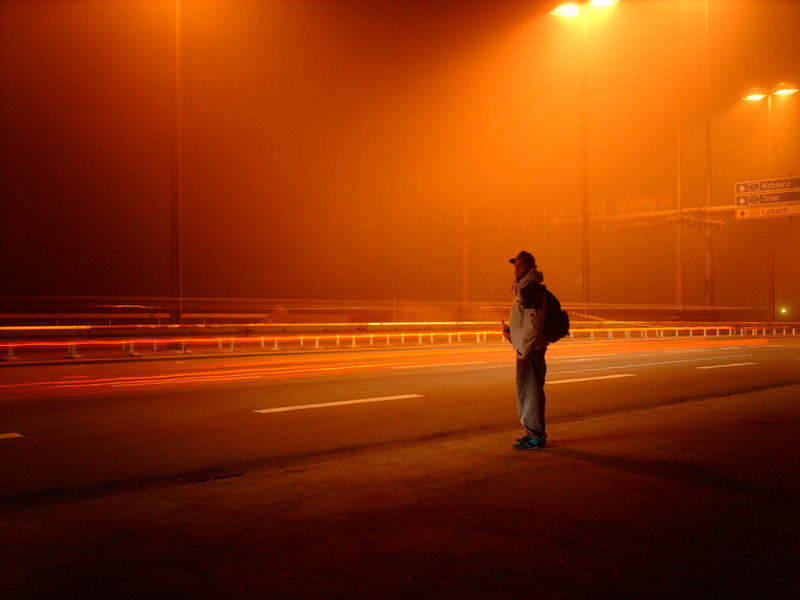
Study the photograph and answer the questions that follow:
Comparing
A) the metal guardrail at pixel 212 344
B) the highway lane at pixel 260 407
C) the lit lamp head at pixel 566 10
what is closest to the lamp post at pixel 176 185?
the metal guardrail at pixel 212 344

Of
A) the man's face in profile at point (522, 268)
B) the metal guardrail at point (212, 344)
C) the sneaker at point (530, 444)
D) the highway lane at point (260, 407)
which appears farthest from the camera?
the metal guardrail at point (212, 344)

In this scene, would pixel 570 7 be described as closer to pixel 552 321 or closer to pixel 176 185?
pixel 176 185

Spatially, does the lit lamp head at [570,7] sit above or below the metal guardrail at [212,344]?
above

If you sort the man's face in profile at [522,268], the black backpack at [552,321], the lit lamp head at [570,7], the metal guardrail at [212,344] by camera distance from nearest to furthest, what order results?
the black backpack at [552,321] → the man's face in profile at [522,268] → the metal guardrail at [212,344] → the lit lamp head at [570,7]

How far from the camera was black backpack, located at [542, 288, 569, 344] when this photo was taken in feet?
26.0

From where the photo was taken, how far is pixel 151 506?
20.2 feet

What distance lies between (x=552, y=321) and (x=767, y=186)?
99.6 feet

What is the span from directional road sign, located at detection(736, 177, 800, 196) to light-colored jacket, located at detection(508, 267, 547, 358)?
2902cm

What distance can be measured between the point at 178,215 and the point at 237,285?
46.9 m

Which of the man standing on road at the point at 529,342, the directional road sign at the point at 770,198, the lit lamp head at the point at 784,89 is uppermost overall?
the lit lamp head at the point at 784,89

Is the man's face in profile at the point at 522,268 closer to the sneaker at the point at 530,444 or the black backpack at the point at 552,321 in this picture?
the black backpack at the point at 552,321

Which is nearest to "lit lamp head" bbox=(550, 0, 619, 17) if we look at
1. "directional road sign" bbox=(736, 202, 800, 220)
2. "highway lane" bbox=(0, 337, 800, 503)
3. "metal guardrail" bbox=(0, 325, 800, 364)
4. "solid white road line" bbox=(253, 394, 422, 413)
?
"directional road sign" bbox=(736, 202, 800, 220)

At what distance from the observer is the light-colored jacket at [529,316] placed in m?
7.83

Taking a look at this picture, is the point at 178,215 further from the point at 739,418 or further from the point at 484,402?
the point at 739,418
